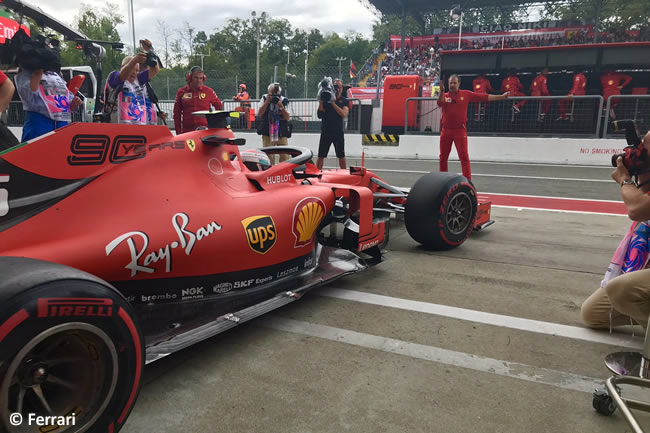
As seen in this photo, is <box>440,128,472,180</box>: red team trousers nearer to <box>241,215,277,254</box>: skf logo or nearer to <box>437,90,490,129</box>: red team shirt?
<box>437,90,490,129</box>: red team shirt

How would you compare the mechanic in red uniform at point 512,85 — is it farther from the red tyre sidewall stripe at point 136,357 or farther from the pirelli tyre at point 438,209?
the red tyre sidewall stripe at point 136,357

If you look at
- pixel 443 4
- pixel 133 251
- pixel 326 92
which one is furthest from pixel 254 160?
pixel 443 4

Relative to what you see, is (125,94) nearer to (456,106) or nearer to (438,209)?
(438,209)

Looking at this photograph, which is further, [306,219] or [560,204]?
[560,204]

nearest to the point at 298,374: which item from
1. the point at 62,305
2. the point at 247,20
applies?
the point at 62,305

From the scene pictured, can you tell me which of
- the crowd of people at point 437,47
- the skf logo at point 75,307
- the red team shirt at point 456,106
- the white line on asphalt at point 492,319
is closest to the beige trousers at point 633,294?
the white line on asphalt at point 492,319

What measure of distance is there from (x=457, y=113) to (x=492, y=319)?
492 cm

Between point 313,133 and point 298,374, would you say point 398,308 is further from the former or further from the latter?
point 313,133

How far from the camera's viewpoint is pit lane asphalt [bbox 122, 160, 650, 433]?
85.5 inches

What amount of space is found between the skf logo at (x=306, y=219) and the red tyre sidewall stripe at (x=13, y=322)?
1.99 m

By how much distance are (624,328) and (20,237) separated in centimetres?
362

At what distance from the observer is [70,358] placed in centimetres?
179

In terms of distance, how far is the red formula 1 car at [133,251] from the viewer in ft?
5.66

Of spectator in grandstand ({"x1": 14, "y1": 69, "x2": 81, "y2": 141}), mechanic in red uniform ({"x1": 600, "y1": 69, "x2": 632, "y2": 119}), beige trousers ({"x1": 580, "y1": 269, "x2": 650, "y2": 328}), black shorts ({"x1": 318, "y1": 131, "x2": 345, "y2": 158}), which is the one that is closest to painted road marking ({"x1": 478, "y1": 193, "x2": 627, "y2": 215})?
black shorts ({"x1": 318, "y1": 131, "x2": 345, "y2": 158})
